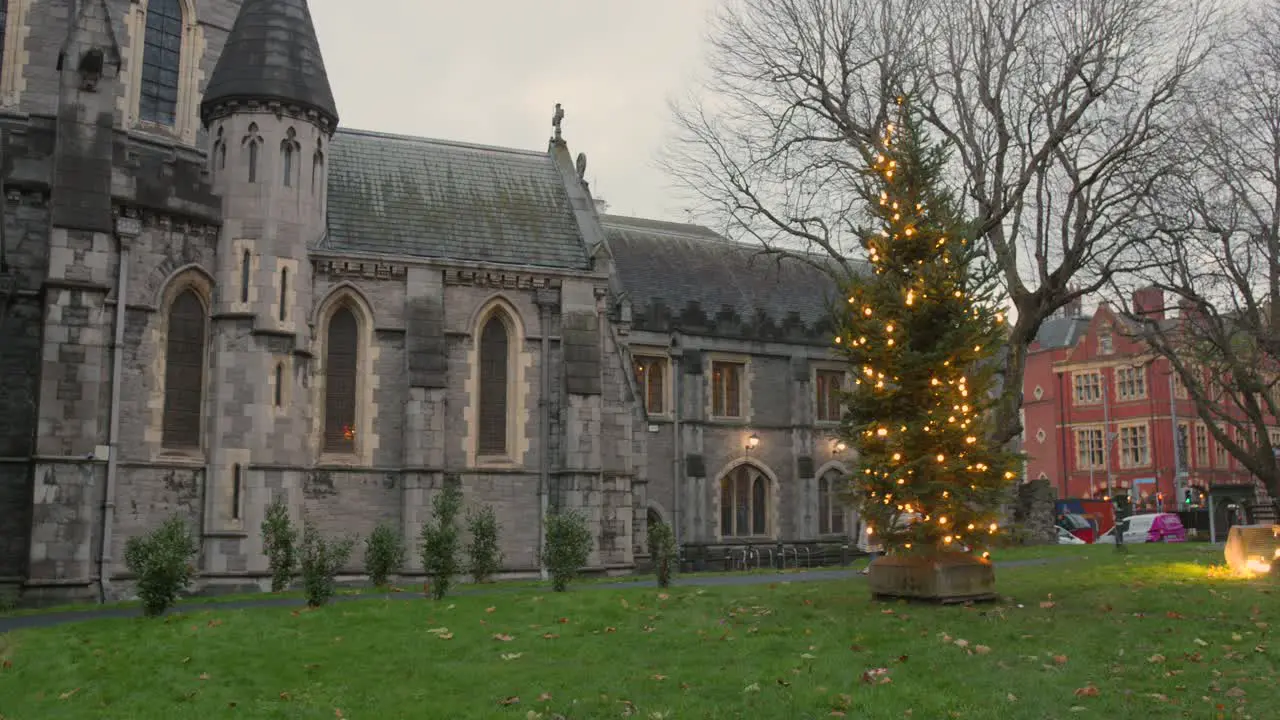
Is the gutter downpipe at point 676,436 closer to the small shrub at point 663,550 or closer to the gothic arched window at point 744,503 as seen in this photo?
the gothic arched window at point 744,503

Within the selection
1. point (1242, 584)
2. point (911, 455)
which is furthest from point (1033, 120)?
point (911, 455)

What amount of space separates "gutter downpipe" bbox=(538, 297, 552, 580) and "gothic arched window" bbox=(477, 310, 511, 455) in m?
0.91

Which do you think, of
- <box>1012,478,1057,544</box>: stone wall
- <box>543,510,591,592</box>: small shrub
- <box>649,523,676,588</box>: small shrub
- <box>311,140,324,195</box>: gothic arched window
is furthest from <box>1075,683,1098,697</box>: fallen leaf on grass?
<box>1012,478,1057,544</box>: stone wall

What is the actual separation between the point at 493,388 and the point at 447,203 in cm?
535

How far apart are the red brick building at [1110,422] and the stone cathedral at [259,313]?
4618cm

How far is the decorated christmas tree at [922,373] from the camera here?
49.0 ft

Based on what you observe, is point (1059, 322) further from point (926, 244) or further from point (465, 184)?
point (926, 244)

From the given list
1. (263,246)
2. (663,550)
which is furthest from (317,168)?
(663,550)

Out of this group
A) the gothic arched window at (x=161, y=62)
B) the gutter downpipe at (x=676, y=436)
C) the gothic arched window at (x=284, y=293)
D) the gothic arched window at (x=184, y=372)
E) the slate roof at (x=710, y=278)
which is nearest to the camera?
the gothic arched window at (x=184, y=372)

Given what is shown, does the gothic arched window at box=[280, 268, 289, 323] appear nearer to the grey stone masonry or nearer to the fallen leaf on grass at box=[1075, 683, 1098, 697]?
the grey stone masonry

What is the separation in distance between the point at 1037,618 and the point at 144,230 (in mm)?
18727

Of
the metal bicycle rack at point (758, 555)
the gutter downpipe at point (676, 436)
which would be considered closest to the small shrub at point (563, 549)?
the gutter downpipe at point (676, 436)

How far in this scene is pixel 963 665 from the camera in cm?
1074

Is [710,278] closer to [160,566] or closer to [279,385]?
[279,385]
